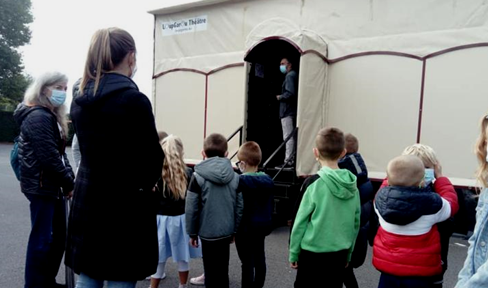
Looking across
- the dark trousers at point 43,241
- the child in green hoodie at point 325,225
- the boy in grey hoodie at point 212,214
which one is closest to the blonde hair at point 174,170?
the boy in grey hoodie at point 212,214

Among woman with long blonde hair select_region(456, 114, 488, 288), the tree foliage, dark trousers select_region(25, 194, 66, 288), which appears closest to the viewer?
woman with long blonde hair select_region(456, 114, 488, 288)

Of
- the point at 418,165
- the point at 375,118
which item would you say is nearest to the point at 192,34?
the point at 375,118

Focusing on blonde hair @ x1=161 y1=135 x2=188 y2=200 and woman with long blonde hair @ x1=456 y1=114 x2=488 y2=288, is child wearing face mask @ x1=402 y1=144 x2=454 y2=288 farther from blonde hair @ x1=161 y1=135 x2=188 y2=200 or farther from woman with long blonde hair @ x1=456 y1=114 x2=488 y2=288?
blonde hair @ x1=161 y1=135 x2=188 y2=200

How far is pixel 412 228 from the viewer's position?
2584 mm

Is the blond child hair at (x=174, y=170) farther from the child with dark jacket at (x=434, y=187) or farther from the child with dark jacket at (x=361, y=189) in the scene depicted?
the child with dark jacket at (x=434, y=187)

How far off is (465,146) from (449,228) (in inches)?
149

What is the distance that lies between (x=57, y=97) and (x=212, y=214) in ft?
5.49

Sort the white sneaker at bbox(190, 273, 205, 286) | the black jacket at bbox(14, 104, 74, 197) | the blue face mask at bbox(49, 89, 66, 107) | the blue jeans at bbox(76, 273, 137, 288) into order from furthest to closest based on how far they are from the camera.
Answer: the white sneaker at bbox(190, 273, 205, 286) → the blue face mask at bbox(49, 89, 66, 107) → the black jacket at bbox(14, 104, 74, 197) → the blue jeans at bbox(76, 273, 137, 288)

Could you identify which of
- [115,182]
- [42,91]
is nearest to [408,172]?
[115,182]

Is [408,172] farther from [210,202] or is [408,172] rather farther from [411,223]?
[210,202]

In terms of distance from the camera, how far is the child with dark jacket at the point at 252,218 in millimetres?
3619

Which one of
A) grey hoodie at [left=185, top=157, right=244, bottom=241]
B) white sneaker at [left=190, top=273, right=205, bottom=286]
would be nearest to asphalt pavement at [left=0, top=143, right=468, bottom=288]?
white sneaker at [left=190, top=273, right=205, bottom=286]

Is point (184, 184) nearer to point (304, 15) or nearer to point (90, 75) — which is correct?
point (90, 75)

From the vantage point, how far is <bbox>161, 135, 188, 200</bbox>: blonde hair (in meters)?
3.66
